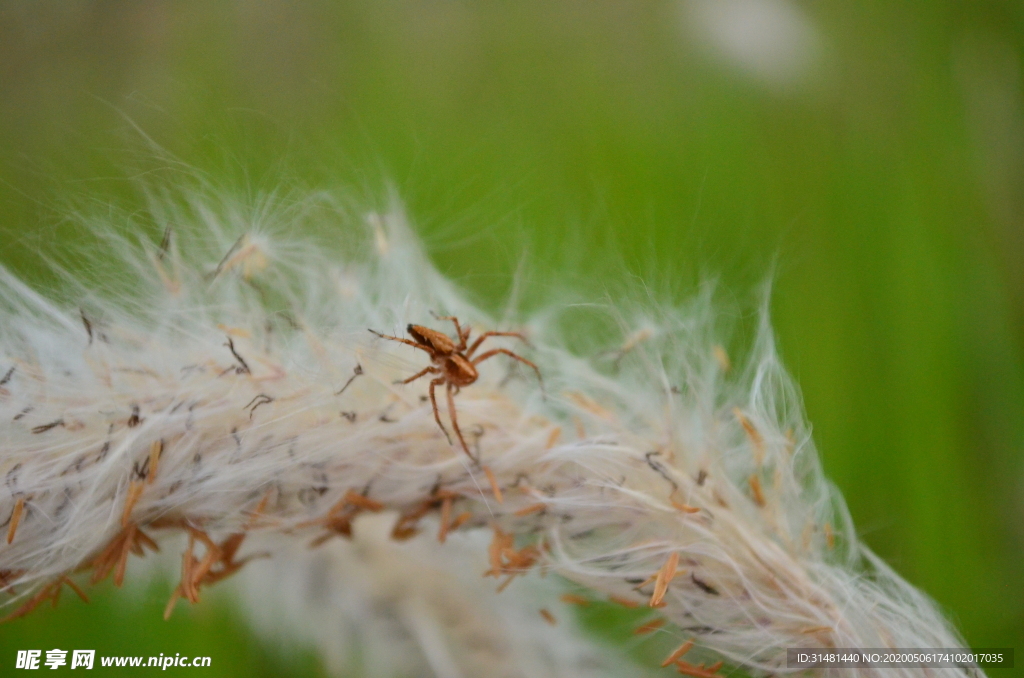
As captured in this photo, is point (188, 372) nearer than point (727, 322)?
Yes

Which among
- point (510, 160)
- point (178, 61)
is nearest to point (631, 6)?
point (510, 160)

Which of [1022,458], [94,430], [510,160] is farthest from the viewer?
[510,160]

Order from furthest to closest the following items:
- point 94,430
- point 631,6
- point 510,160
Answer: point 631,6, point 510,160, point 94,430

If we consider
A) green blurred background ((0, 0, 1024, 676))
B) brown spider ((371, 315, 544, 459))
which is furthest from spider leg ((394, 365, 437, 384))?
green blurred background ((0, 0, 1024, 676))

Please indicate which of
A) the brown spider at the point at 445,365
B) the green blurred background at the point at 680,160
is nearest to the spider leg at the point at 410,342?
the brown spider at the point at 445,365

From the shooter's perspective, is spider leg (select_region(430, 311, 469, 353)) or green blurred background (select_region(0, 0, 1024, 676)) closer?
spider leg (select_region(430, 311, 469, 353))

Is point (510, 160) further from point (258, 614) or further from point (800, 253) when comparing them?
point (258, 614)

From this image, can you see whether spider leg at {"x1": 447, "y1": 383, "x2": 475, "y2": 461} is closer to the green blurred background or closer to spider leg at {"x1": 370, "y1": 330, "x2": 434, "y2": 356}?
spider leg at {"x1": 370, "y1": 330, "x2": 434, "y2": 356}

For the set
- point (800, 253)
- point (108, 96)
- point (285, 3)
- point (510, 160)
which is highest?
point (285, 3)
